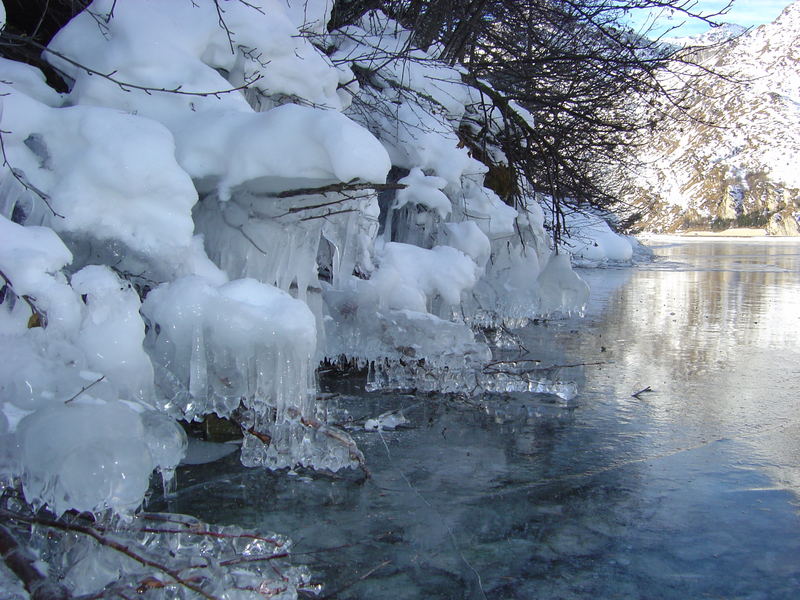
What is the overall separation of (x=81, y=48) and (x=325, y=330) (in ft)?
6.36

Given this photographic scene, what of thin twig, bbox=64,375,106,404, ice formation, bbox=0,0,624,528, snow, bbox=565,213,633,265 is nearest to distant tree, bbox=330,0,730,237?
ice formation, bbox=0,0,624,528

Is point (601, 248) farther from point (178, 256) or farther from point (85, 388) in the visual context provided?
point (85, 388)

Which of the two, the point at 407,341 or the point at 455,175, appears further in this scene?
the point at 455,175

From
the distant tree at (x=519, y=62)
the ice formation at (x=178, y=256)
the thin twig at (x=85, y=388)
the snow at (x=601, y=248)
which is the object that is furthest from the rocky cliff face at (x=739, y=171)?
the thin twig at (x=85, y=388)

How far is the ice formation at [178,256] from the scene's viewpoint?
222 cm

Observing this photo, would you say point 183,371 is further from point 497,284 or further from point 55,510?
point 497,284

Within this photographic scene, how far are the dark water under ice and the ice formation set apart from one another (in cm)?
32

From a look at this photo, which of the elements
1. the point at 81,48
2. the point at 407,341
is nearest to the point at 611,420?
the point at 407,341

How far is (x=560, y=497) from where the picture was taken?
9.34 ft

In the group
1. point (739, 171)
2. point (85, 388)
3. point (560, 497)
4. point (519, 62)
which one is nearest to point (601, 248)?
point (519, 62)

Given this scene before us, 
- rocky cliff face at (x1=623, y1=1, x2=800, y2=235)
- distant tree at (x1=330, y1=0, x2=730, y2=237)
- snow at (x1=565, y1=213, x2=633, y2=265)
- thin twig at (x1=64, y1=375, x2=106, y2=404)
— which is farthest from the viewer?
rocky cliff face at (x1=623, y1=1, x2=800, y2=235)

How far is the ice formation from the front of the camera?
2.22m

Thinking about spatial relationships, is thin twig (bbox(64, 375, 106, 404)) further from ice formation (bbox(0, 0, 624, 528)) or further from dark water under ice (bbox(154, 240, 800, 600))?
dark water under ice (bbox(154, 240, 800, 600))

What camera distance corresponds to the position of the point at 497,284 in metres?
6.73
